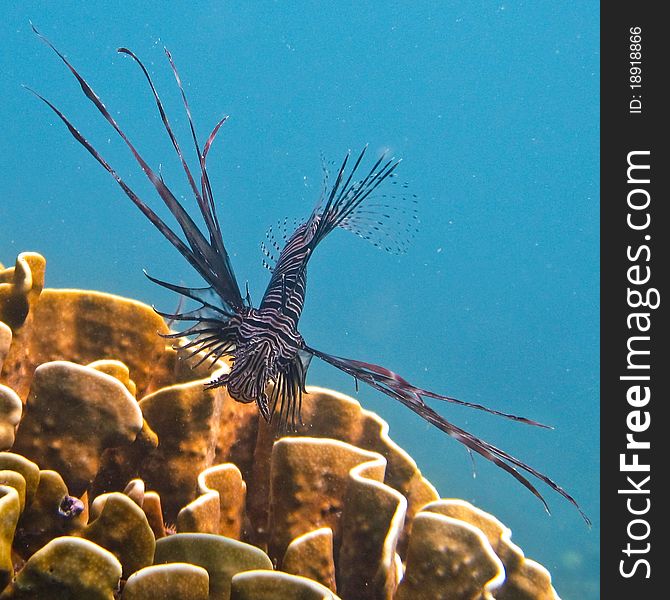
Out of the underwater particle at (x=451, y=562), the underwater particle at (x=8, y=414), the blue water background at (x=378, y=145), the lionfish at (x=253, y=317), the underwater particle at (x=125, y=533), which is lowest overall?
the underwater particle at (x=451, y=562)

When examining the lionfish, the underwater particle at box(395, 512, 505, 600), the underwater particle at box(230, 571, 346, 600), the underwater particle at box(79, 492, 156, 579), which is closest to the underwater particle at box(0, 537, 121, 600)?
the underwater particle at box(79, 492, 156, 579)

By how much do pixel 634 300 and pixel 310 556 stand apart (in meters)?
2.33

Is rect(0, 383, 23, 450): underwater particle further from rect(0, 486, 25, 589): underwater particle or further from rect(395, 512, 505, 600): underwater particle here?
rect(395, 512, 505, 600): underwater particle

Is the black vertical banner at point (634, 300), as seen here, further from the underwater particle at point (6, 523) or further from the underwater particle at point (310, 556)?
the underwater particle at point (6, 523)

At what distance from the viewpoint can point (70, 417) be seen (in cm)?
172

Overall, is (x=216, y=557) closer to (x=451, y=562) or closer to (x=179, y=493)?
(x=179, y=493)

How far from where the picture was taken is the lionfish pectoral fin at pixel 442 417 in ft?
5.03

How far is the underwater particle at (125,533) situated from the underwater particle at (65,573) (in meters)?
0.15

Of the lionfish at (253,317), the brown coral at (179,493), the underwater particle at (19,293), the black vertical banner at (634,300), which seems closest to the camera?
the brown coral at (179,493)

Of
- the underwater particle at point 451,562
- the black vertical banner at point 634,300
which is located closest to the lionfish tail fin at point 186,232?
the underwater particle at point 451,562

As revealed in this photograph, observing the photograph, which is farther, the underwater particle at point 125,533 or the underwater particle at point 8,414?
the underwater particle at point 8,414

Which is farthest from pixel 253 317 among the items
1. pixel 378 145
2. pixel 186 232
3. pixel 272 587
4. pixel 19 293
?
pixel 378 145

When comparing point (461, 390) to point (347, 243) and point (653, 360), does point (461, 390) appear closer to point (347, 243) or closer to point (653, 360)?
point (347, 243)

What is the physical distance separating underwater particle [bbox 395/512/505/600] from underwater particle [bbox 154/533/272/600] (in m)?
0.60
